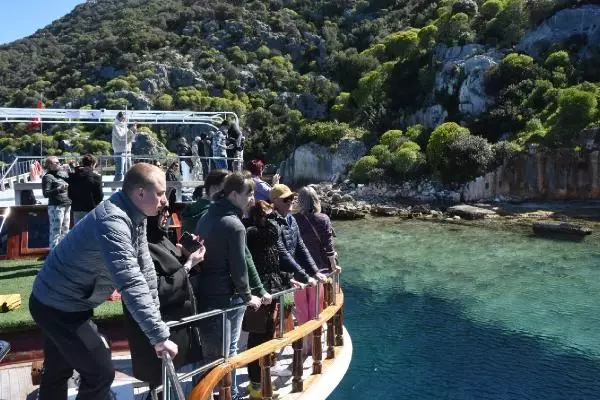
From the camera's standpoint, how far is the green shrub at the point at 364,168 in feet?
127

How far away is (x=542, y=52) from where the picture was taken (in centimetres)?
4172

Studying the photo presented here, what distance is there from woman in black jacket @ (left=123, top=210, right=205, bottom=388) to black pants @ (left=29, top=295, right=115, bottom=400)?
0.20m

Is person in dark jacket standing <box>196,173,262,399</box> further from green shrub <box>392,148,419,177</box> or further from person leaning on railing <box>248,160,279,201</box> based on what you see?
green shrub <box>392,148,419,177</box>

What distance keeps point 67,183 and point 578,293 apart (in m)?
12.4

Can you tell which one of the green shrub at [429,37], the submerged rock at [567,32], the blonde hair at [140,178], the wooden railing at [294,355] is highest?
the green shrub at [429,37]

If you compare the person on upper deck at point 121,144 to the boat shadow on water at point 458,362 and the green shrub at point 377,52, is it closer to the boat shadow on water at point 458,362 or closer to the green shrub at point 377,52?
the boat shadow on water at point 458,362

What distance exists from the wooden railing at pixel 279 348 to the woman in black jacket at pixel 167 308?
0.11 meters

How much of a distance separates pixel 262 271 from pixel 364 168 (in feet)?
112

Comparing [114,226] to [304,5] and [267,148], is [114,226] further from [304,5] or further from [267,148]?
[304,5]

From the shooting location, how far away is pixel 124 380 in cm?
545

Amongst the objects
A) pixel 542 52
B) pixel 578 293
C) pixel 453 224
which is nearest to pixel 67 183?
pixel 578 293

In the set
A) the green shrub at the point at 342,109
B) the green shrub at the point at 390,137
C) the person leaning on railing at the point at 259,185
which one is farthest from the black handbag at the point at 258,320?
the green shrub at the point at 342,109

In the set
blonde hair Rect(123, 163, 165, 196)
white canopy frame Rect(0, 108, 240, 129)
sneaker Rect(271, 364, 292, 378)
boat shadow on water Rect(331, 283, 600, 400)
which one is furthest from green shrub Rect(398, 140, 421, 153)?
blonde hair Rect(123, 163, 165, 196)

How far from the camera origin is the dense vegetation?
36656 millimetres
